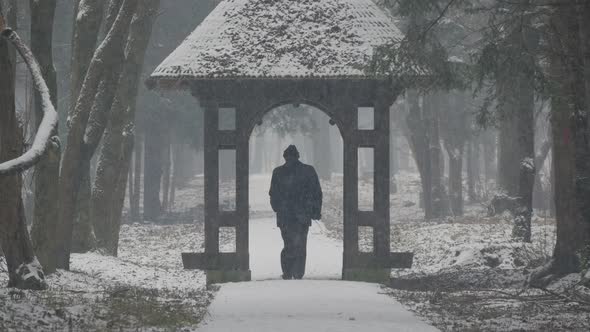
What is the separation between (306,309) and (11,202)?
3.58m

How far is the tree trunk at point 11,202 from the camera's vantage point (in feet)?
35.3

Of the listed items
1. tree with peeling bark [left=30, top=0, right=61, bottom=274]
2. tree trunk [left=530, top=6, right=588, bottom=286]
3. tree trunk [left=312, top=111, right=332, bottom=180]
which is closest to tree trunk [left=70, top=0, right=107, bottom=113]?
tree with peeling bark [left=30, top=0, right=61, bottom=274]

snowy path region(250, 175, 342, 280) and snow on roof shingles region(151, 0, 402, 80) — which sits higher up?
snow on roof shingles region(151, 0, 402, 80)

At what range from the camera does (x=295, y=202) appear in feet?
49.1

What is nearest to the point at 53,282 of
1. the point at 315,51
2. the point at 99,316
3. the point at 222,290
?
the point at 222,290

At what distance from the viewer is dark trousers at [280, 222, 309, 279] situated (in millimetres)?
14984

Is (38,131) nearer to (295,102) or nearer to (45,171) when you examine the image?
(45,171)

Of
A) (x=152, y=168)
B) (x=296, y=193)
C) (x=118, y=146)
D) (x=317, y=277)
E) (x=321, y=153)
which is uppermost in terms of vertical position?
(x=118, y=146)

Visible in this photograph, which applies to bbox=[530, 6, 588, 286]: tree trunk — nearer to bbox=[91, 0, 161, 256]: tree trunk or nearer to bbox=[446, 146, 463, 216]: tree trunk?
bbox=[91, 0, 161, 256]: tree trunk

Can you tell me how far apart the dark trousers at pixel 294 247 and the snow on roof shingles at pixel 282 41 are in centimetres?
242

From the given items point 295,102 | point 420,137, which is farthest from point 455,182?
point 295,102

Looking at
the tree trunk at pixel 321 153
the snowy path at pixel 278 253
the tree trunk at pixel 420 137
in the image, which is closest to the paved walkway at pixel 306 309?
the snowy path at pixel 278 253

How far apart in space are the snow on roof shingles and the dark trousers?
242 centimetres

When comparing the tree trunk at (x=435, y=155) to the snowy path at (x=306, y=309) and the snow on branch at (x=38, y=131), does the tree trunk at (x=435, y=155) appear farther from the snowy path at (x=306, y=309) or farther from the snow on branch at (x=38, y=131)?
the snow on branch at (x=38, y=131)
